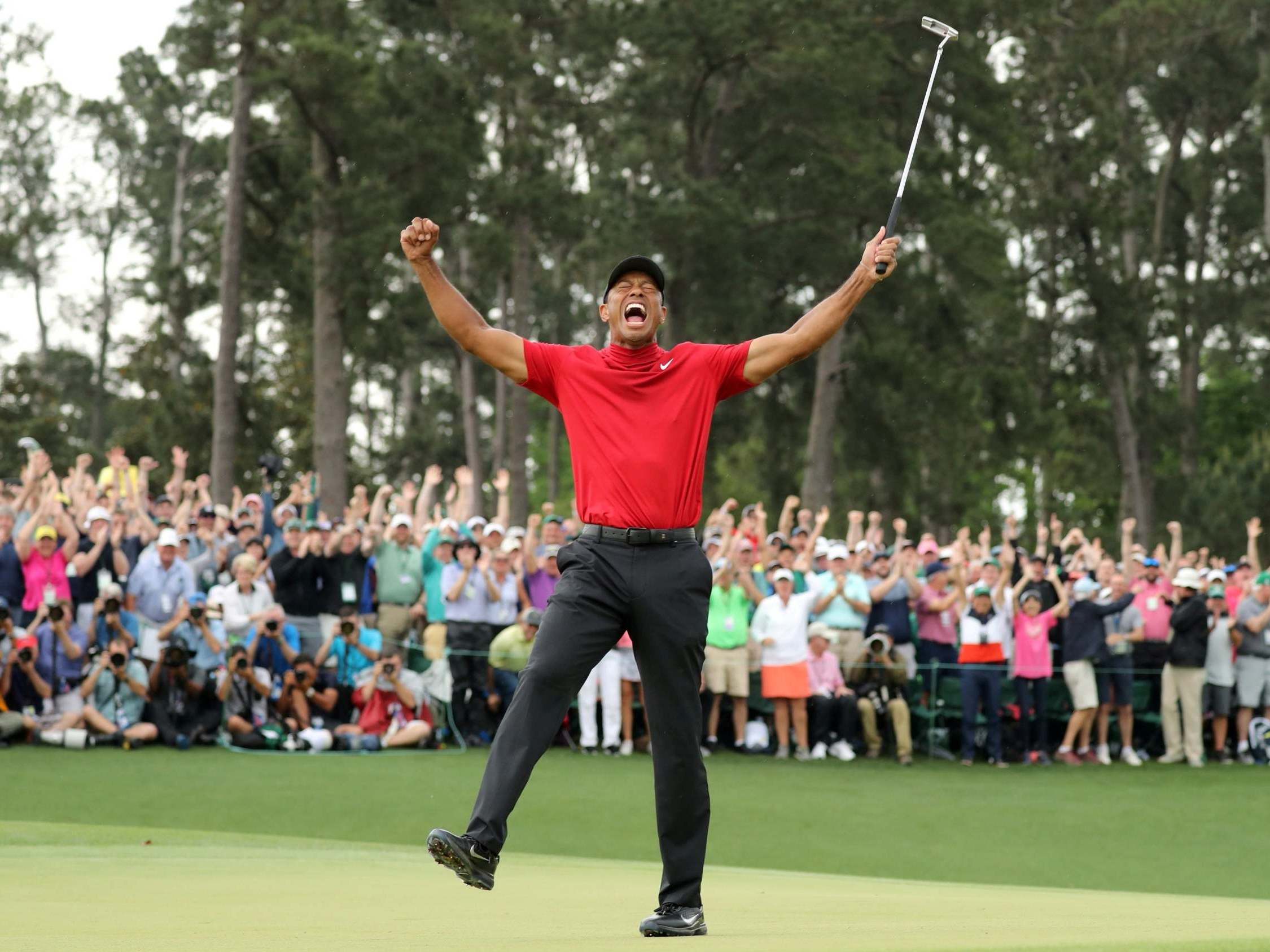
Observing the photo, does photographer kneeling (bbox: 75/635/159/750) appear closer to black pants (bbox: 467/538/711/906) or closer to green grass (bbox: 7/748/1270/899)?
green grass (bbox: 7/748/1270/899)

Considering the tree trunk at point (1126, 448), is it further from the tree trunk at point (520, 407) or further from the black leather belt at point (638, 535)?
the black leather belt at point (638, 535)

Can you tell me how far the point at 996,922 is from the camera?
19.9 ft

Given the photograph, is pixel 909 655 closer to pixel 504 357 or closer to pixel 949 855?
pixel 949 855

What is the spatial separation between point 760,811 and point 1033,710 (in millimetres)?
5900

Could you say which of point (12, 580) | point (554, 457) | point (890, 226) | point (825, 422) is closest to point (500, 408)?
point (554, 457)

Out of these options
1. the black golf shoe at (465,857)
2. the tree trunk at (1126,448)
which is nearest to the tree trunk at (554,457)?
the tree trunk at (1126,448)

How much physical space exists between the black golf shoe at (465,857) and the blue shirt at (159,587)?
12.3 metres

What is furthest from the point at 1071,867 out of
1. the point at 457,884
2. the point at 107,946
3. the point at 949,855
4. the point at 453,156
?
the point at 453,156

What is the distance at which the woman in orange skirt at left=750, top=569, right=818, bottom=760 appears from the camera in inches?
715

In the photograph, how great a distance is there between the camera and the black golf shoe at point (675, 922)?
221 inches

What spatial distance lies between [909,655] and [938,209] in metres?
17.4

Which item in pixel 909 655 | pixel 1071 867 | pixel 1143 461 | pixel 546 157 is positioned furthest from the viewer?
pixel 1143 461

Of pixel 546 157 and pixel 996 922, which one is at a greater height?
pixel 546 157

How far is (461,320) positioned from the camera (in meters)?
6.18
